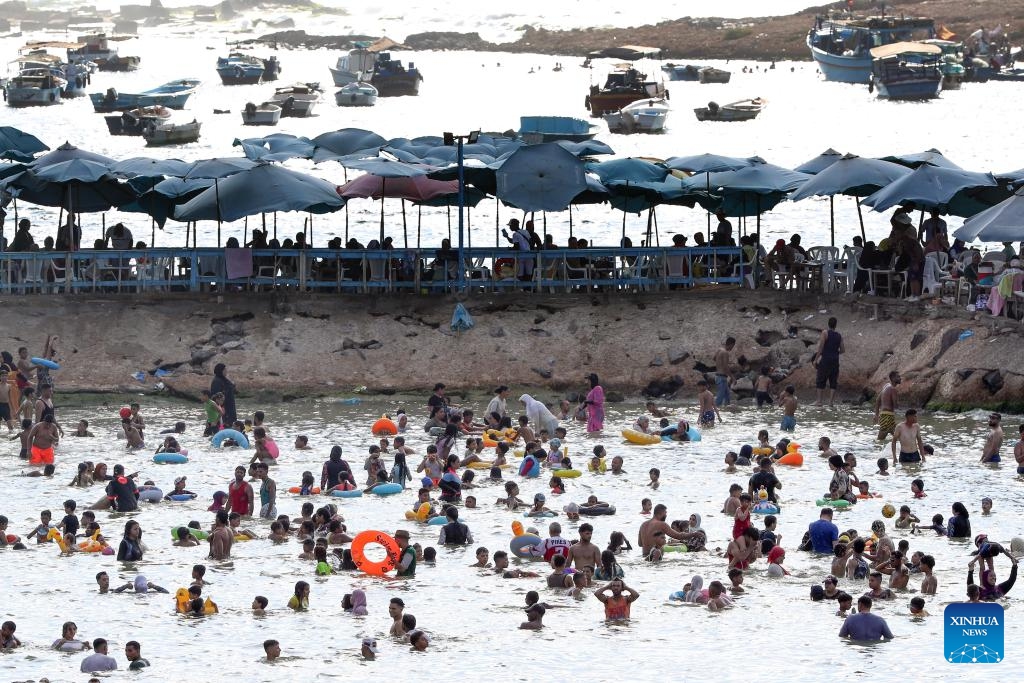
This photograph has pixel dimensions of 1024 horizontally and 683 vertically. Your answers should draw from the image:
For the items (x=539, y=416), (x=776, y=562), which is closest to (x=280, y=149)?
(x=539, y=416)

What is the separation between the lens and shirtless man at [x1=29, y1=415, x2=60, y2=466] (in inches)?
1035

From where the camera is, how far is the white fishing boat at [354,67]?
134m

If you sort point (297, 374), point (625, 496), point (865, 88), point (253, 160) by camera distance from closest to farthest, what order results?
1. point (625, 496)
2. point (297, 374)
3. point (253, 160)
4. point (865, 88)

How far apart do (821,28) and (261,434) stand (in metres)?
119

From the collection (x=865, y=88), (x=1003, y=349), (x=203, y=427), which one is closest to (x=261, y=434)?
(x=203, y=427)

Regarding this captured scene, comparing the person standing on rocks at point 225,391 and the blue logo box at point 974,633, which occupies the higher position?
the person standing on rocks at point 225,391

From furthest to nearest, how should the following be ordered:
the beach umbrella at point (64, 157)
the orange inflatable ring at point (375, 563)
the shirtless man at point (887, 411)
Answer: the beach umbrella at point (64, 157), the shirtless man at point (887, 411), the orange inflatable ring at point (375, 563)

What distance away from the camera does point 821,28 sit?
453ft

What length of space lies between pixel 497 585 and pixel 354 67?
11756 cm

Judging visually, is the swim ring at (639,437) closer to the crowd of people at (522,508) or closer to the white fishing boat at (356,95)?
the crowd of people at (522,508)

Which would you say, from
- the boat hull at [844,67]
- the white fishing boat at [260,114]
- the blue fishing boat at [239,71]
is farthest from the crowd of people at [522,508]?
the blue fishing boat at [239,71]

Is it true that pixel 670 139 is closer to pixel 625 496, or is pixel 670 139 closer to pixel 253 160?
pixel 253 160

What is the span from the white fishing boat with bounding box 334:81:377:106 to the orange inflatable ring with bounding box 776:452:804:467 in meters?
98.8

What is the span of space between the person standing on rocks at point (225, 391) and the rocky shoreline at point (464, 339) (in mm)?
2143
